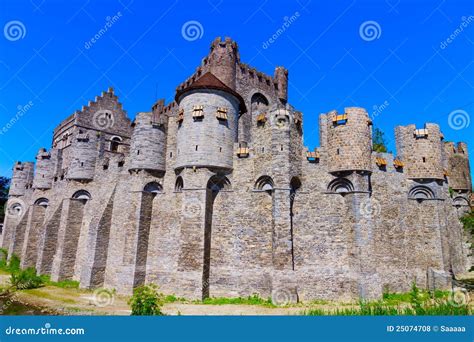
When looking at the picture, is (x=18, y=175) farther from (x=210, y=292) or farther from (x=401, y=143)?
(x=401, y=143)

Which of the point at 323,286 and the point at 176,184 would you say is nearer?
the point at 323,286

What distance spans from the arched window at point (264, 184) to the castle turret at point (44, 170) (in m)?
22.9

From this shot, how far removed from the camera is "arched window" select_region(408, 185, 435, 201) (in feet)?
65.8

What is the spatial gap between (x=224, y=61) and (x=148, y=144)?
12707 mm

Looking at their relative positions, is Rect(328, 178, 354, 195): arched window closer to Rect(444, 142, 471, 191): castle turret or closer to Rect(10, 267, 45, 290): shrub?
Rect(444, 142, 471, 191): castle turret

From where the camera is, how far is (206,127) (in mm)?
20203

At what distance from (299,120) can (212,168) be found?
20.4 ft

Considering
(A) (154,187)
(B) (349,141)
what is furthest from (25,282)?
(B) (349,141)

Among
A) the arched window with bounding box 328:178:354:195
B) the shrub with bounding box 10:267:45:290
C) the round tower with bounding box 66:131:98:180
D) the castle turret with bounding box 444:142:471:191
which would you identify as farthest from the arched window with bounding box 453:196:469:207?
the shrub with bounding box 10:267:45:290

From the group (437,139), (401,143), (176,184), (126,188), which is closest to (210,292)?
(176,184)

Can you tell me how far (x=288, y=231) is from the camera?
17.8 meters

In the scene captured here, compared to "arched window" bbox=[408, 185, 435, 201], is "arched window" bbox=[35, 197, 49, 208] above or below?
above

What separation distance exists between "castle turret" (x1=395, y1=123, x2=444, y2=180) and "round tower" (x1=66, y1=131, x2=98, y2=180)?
22.8 metres

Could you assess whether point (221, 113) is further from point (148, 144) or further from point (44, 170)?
point (44, 170)
